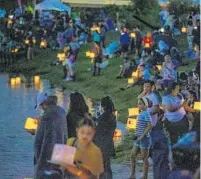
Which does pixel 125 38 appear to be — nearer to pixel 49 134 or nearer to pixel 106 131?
pixel 106 131

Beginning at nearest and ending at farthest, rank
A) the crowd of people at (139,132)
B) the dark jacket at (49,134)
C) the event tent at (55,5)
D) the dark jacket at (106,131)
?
the crowd of people at (139,132) < the dark jacket at (49,134) < the dark jacket at (106,131) < the event tent at (55,5)

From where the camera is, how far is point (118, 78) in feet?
63.9

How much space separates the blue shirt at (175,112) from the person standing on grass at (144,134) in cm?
28

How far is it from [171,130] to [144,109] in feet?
2.45

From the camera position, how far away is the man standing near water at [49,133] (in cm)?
814

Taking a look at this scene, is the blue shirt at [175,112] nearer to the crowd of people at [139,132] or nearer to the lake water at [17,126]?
Result: the crowd of people at [139,132]

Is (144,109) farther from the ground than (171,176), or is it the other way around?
(144,109)

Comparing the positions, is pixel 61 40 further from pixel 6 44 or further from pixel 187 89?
pixel 187 89

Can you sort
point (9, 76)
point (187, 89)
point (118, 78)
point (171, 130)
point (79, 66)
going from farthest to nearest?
point (9, 76) < point (79, 66) < point (118, 78) < point (187, 89) < point (171, 130)

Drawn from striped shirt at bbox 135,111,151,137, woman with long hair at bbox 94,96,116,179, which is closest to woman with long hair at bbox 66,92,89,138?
woman with long hair at bbox 94,96,116,179

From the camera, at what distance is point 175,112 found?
8.93 meters

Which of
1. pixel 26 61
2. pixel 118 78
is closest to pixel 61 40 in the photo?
pixel 26 61

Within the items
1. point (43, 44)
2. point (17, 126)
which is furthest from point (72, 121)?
point (43, 44)

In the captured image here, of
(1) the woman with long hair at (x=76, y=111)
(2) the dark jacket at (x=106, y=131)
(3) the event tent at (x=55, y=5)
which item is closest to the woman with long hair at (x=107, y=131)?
(2) the dark jacket at (x=106, y=131)
